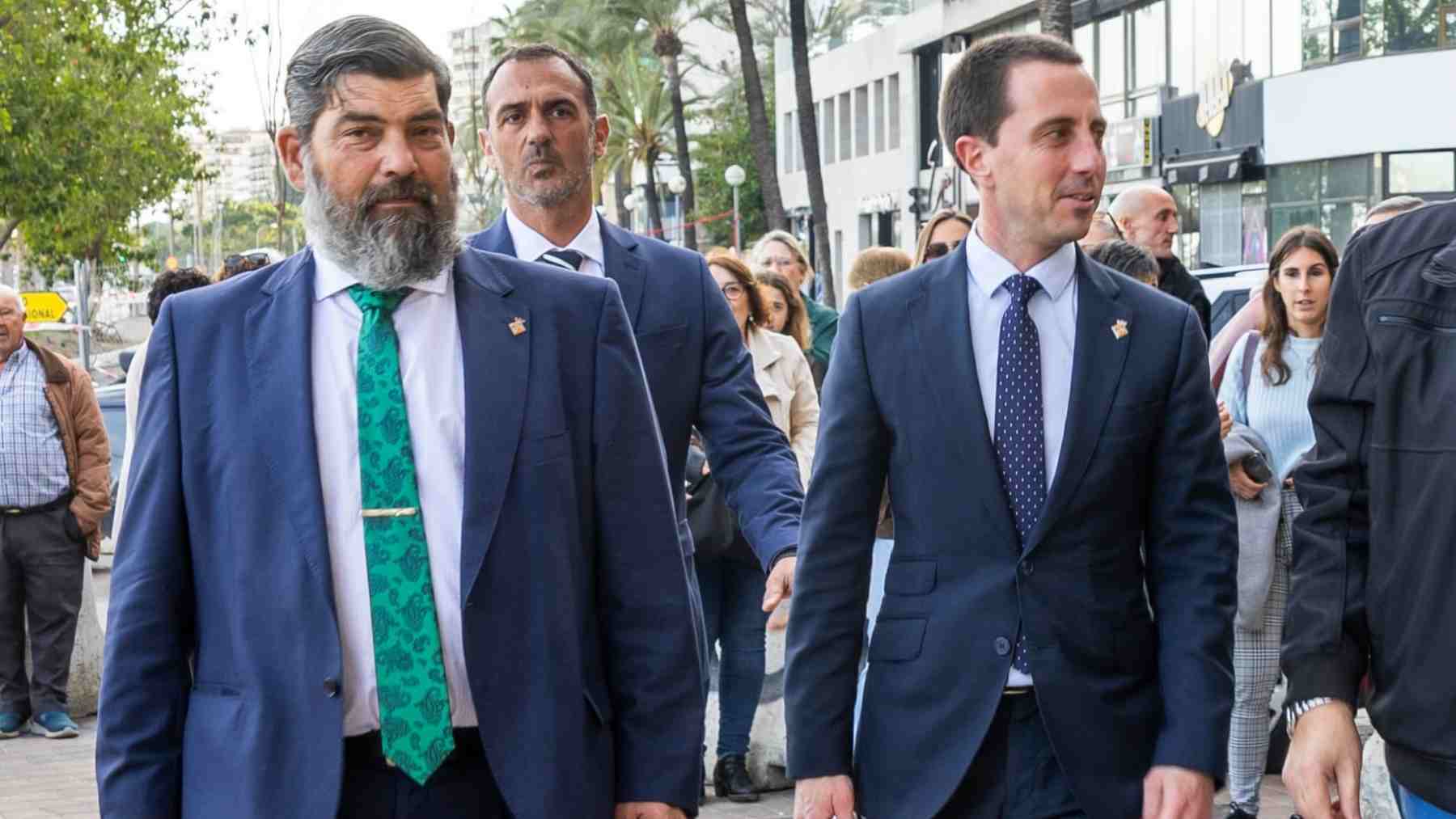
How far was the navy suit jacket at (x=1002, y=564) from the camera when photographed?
12.4 feet

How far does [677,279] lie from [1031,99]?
54.4 inches

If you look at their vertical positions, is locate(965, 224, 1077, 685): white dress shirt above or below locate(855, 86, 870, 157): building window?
below

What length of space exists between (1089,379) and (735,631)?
439 centimetres

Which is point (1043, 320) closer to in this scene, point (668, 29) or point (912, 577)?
point (912, 577)

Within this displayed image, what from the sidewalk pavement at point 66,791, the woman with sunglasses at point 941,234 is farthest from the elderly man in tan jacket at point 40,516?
the woman with sunglasses at point 941,234

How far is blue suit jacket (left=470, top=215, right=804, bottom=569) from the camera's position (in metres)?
5.09

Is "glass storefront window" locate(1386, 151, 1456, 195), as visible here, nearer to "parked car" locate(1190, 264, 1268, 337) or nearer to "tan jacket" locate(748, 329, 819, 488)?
"parked car" locate(1190, 264, 1268, 337)

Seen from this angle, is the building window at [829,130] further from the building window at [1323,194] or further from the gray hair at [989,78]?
the gray hair at [989,78]

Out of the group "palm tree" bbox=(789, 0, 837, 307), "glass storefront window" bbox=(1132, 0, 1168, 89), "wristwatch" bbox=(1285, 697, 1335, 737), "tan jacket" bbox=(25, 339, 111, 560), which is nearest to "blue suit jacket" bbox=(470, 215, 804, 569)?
"wristwatch" bbox=(1285, 697, 1335, 737)

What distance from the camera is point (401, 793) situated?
3170mm

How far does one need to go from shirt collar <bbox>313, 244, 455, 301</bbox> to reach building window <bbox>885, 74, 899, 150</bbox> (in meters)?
62.2

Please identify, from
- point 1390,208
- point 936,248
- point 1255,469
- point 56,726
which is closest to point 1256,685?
point 1255,469

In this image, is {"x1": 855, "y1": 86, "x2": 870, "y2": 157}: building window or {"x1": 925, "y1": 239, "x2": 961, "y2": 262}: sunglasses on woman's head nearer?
{"x1": 925, "y1": 239, "x2": 961, "y2": 262}: sunglasses on woman's head

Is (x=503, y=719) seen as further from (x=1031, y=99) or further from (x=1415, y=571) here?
(x=1031, y=99)
